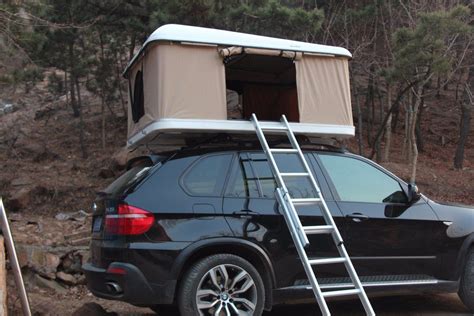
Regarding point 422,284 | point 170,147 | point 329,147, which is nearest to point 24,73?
point 170,147

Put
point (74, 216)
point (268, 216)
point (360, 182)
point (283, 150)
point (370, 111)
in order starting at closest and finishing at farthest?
point (268, 216) → point (283, 150) → point (360, 182) → point (74, 216) → point (370, 111)

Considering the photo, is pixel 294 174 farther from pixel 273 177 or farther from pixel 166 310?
pixel 166 310

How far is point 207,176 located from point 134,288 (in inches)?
49.9

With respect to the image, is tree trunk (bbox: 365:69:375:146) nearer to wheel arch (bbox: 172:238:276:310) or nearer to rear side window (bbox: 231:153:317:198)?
rear side window (bbox: 231:153:317:198)

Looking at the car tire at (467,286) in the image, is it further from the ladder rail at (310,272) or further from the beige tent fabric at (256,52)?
the beige tent fabric at (256,52)

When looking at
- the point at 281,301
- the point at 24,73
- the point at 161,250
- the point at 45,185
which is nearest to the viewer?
the point at 161,250

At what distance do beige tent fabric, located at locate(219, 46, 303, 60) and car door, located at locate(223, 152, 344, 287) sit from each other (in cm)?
107

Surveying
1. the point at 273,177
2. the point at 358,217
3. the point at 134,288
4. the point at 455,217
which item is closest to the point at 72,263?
the point at 134,288

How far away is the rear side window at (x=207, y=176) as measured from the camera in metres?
5.18

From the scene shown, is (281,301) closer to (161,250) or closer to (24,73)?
(161,250)

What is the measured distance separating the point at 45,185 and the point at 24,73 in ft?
11.0

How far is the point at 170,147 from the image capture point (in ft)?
21.7

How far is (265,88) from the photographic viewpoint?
805 centimetres

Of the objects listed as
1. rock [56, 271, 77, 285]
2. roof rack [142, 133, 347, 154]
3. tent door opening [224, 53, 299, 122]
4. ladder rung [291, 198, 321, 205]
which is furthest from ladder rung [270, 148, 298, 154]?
rock [56, 271, 77, 285]
